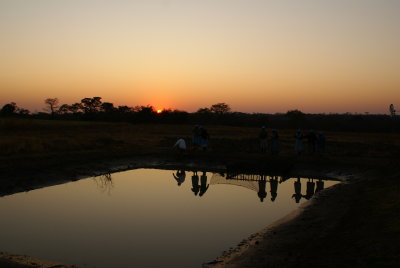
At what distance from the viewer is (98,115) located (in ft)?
238

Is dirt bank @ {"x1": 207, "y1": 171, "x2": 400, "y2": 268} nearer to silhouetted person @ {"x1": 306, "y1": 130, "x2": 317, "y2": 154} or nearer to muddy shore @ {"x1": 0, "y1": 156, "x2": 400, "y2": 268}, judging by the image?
muddy shore @ {"x1": 0, "y1": 156, "x2": 400, "y2": 268}

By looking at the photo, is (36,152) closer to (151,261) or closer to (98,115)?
(151,261)

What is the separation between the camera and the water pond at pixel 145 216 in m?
8.71

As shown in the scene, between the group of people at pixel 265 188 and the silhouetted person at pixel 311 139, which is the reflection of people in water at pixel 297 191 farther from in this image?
the silhouetted person at pixel 311 139

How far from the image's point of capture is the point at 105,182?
17531 mm

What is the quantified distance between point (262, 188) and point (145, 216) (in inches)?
247

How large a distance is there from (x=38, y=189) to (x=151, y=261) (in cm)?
902

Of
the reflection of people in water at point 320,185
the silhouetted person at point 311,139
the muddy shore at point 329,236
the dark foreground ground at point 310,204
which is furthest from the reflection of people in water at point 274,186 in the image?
the silhouetted person at point 311,139

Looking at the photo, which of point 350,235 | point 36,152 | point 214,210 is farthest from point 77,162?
point 350,235

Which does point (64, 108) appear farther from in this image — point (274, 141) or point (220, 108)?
point (274, 141)

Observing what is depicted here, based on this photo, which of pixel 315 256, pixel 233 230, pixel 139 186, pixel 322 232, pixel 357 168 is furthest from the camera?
pixel 357 168

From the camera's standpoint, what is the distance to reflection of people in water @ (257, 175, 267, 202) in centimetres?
1527

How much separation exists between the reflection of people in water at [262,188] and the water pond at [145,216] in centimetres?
4

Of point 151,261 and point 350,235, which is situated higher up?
point 350,235
